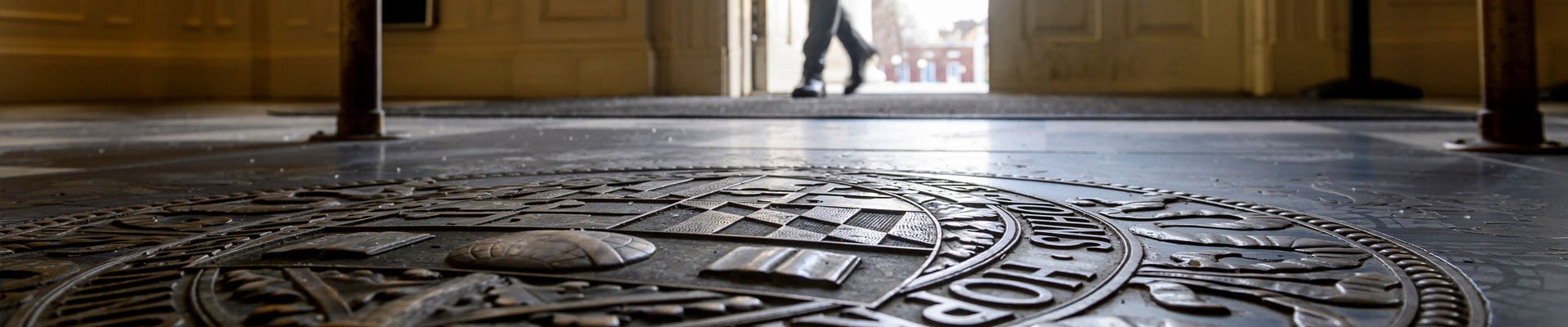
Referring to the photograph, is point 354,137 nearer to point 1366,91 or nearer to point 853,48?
point 853,48

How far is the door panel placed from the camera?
Answer: 734 centimetres

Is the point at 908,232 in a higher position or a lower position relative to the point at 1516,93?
lower

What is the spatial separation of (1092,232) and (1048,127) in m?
2.36

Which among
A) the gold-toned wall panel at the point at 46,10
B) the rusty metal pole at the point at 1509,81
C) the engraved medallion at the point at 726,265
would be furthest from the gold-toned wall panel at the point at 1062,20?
the gold-toned wall panel at the point at 46,10

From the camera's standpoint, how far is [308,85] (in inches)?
339

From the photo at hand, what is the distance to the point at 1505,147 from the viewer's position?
2219 millimetres

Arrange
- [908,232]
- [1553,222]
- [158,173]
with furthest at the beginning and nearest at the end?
[158,173] < [1553,222] < [908,232]

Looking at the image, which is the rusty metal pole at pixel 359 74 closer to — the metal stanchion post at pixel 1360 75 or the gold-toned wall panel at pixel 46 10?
the metal stanchion post at pixel 1360 75

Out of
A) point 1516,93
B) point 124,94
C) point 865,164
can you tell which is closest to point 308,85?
point 124,94

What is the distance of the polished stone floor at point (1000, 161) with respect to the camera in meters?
1.12

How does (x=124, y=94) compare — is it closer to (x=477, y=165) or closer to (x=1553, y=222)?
(x=477, y=165)

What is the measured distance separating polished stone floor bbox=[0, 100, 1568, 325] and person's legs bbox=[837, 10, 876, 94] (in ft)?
10.9

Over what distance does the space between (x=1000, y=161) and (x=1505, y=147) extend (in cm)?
110

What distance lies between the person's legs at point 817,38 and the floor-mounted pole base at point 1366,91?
2.83m
